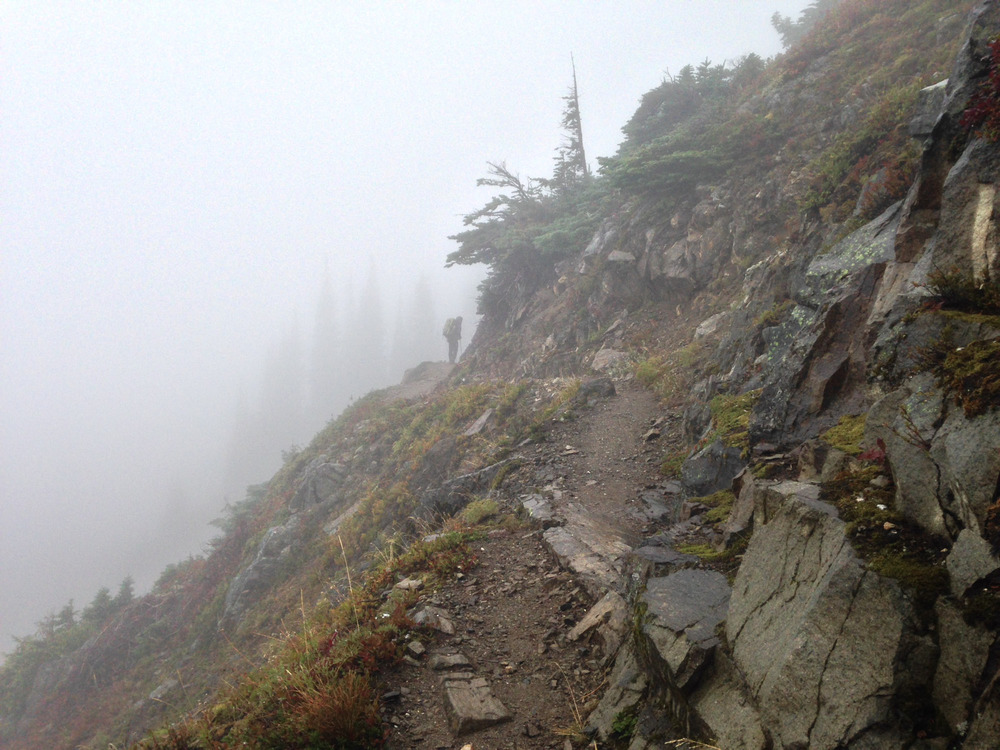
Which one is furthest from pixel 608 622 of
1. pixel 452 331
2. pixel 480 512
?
pixel 452 331

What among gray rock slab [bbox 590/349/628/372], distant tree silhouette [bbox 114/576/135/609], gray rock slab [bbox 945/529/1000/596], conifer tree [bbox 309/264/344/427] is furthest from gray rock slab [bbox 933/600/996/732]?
conifer tree [bbox 309/264/344/427]

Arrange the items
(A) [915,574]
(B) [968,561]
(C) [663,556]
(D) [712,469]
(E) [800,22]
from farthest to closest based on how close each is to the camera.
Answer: (E) [800,22]
(D) [712,469]
(C) [663,556]
(A) [915,574]
(B) [968,561]

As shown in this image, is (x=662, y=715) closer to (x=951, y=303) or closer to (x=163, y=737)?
(x=951, y=303)

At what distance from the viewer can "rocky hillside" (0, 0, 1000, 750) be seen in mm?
2664

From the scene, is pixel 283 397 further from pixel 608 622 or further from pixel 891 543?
pixel 891 543

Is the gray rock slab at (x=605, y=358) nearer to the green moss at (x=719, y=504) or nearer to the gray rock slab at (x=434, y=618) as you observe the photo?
the green moss at (x=719, y=504)

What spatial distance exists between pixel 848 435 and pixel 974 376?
2.04 meters

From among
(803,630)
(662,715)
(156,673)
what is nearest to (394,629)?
(662,715)

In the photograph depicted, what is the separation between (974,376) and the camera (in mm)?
2973

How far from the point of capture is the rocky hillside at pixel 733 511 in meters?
2.66

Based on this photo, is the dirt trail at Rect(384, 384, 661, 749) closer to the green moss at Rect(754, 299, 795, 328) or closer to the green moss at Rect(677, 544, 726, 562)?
the green moss at Rect(677, 544, 726, 562)

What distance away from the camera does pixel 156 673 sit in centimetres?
1791

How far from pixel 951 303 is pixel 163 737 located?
9.30 meters

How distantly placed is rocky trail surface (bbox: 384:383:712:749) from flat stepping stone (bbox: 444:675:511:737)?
0.01 m
